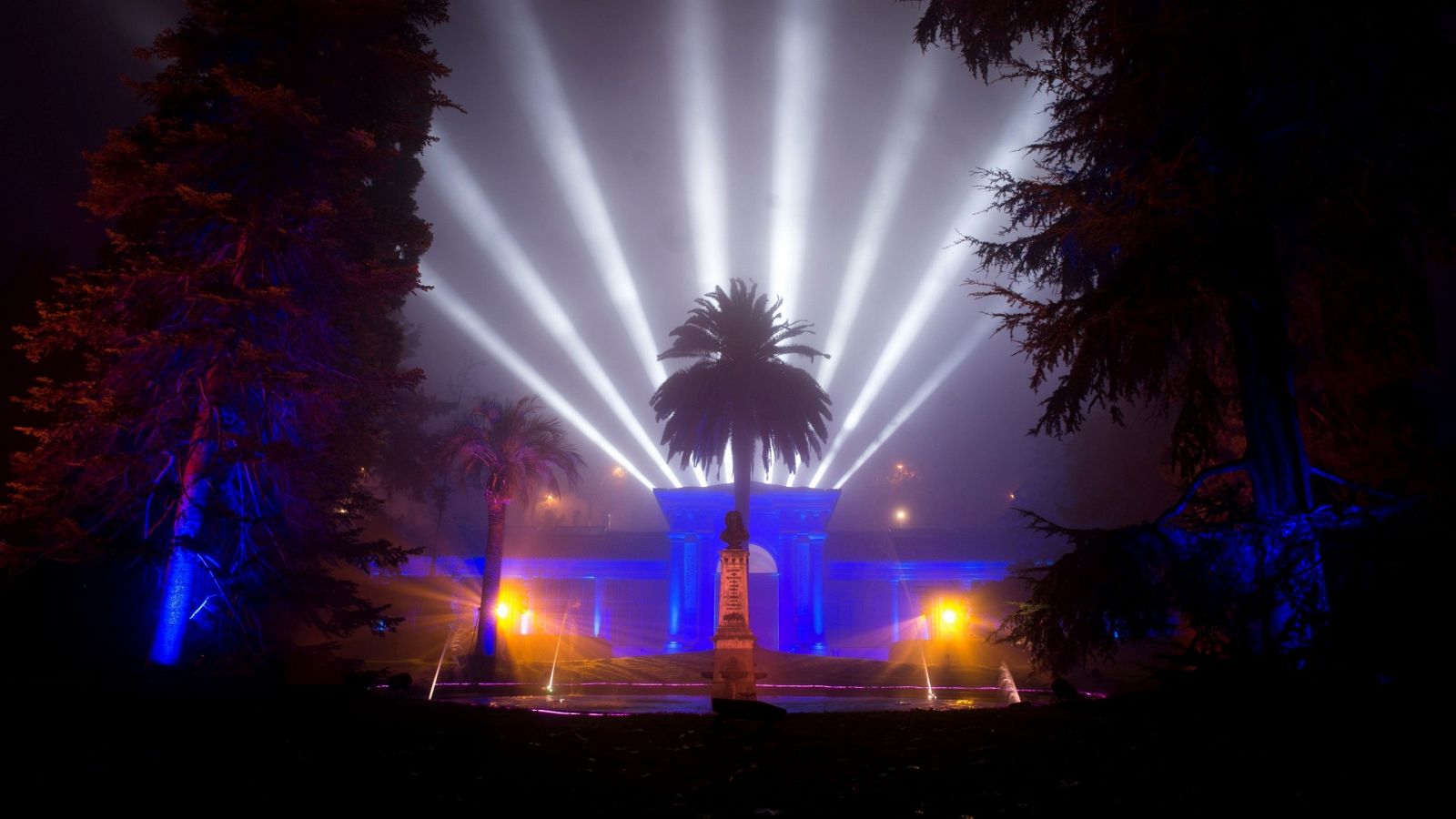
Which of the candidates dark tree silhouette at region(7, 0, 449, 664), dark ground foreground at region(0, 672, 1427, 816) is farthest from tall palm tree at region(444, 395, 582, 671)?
dark ground foreground at region(0, 672, 1427, 816)

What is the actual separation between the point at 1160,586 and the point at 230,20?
1475 centimetres

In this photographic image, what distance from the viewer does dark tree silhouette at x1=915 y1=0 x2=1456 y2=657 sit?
5918 mm

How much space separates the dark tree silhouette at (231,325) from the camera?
33.3 ft

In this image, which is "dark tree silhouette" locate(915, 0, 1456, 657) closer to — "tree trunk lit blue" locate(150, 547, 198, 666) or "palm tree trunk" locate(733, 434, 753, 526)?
"tree trunk lit blue" locate(150, 547, 198, 666)

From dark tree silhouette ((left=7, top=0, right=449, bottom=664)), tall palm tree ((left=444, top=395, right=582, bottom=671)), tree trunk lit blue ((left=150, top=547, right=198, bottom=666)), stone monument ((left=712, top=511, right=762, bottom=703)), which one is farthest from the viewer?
tall palm tree ((left=444, top=395, right=582, bottom=671))

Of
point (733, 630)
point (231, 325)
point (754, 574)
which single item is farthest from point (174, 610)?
point (754, 574)

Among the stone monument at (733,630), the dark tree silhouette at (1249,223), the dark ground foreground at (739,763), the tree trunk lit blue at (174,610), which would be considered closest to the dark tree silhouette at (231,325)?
the tree trunk lit blue at (174,610)

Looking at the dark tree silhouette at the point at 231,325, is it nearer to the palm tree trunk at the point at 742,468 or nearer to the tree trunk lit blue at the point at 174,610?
the tree trunk lit blue at the point at 174,610

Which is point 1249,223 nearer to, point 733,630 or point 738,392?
point 733,630

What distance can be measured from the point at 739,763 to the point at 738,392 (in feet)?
80.9

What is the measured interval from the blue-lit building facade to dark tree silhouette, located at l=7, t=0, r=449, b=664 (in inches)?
1106

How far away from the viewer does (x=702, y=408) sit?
29.8 metres

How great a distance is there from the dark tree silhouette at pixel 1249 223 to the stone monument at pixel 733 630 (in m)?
11.6

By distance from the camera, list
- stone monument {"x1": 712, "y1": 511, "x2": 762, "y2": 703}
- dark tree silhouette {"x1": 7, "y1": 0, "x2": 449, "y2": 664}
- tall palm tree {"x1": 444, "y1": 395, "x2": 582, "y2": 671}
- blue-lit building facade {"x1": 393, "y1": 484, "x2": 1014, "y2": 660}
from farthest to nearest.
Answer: blue-lit building facade {"x1": 393, "y1": 484, "x2": 1014, "y2": 660}
tall palm tree {"x1": 444, "y1": 395, "x2": 582, "y2": 671}
stone monument {"x1": 712, "y1": 511, "x2": 762, "y2": 703}
dark tree silhouette {"x1": 7, "y1": 0, "x2": 449, "y2": 664}
